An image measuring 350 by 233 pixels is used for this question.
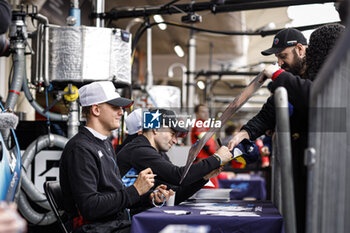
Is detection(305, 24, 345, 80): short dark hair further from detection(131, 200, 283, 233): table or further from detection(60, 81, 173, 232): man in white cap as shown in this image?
detection(60, 81, 173, 232): man in white cap

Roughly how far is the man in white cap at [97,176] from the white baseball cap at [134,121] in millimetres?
1078

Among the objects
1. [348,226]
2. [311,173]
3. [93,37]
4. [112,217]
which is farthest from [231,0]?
[348,226]

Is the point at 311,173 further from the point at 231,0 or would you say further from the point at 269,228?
the point at 231,0

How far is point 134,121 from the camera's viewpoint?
404 cm

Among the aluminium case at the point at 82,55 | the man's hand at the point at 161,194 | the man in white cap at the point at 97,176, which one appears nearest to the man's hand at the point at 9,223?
the man in white cap at the point at 97,176

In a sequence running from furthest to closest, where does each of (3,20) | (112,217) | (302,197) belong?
(112,217) → (3,20) → (302,197)

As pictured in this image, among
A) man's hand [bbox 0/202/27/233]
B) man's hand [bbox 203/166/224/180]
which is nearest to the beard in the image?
man's hand [bbox 203/166/224/180]

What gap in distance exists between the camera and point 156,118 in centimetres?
364

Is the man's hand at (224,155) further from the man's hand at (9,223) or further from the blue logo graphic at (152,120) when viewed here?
the man's hand at (9,223)

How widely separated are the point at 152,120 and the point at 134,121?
1.49 feet

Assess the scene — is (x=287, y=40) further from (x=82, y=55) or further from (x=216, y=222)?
(x=82, y=55)

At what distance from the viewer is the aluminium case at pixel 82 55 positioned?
4.39 metres

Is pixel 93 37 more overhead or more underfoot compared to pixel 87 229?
more overhead

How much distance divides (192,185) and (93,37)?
1789mm
